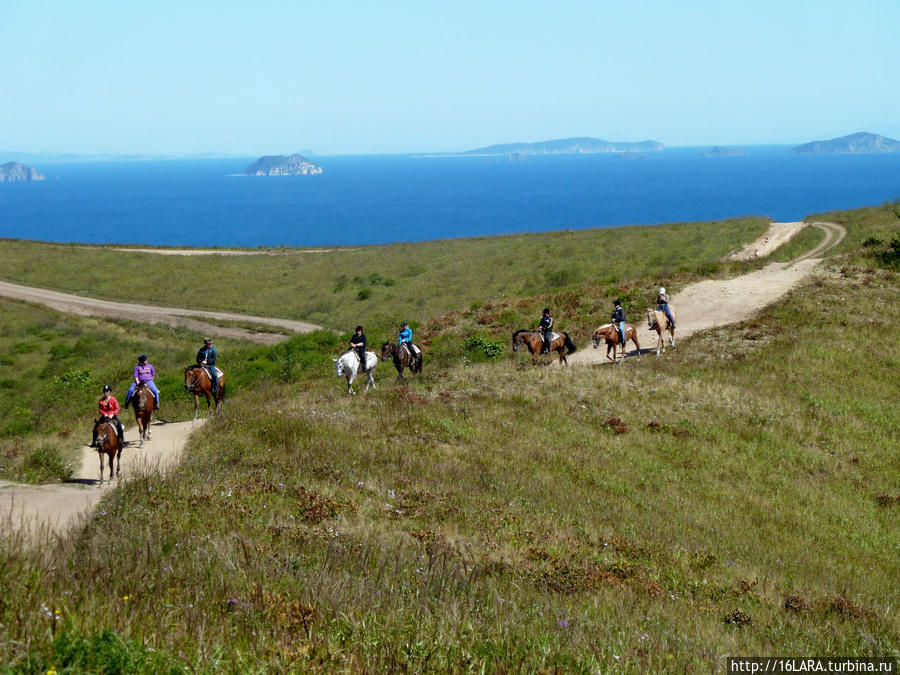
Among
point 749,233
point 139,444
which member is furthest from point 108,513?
point 749,233

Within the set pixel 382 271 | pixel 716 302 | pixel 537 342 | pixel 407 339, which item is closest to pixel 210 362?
pixel 407 339

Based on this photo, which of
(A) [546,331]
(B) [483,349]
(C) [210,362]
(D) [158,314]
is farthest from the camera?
(D) [158,314]

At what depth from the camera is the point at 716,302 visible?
40.2 metres

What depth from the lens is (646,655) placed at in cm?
777

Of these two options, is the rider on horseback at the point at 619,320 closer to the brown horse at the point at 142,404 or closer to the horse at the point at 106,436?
the brown horse at the point at 142,404

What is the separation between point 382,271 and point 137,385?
55.6 metres

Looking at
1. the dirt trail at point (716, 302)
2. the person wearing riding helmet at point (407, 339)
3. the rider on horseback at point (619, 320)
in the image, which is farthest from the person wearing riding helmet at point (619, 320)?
the person wearing riding helmet at point (407, 339)

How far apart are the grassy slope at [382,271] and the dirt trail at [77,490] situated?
31534mm

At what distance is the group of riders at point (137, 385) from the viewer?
59.6ft

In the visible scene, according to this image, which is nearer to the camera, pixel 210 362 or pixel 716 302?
pixel 210 362

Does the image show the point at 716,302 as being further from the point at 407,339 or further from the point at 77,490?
the point at 77,490

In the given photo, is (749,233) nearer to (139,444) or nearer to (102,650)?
(139,444)

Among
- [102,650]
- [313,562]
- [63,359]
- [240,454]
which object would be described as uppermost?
[102,650]

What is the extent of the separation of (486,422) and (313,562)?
43.9ft
